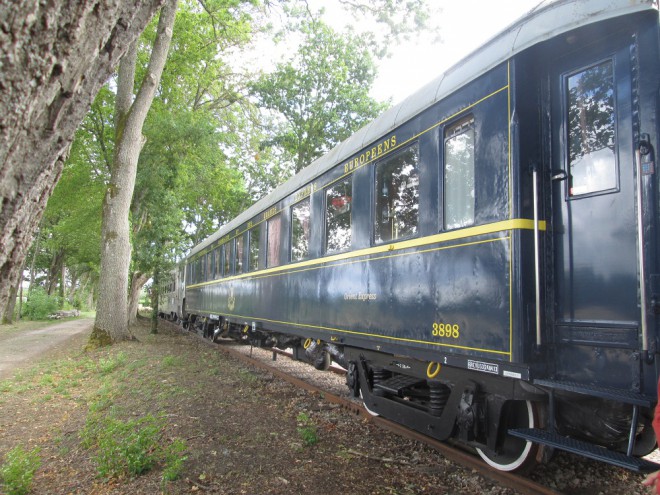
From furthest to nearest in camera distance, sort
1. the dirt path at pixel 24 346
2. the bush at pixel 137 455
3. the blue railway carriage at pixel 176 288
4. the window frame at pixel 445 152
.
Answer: the blue railway carriage at pixel 176 288 < the dirt path at pixel 24 346 < the bush at pixel 137 455 < the window frame at pixel 445 152

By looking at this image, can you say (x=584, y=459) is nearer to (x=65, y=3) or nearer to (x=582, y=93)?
(x=582, y=93)

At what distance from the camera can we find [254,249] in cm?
959

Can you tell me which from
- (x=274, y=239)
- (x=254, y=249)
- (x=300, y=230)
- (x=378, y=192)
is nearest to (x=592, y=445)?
(x=378, y=192)

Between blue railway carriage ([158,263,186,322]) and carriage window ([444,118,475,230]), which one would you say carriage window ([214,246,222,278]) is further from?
carriage window ([444,118,475,230])

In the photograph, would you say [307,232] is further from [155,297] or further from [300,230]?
[155,297]

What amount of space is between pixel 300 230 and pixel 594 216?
456cm

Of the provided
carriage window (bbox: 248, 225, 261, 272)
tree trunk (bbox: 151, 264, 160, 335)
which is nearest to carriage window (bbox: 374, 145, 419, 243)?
carriage window (bbox: 248, 225, 261, 272)

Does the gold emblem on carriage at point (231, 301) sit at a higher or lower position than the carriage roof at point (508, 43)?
lower

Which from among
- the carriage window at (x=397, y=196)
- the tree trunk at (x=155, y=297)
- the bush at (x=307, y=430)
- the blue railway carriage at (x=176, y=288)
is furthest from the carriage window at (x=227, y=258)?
the carriage window at (x=397, y=196)

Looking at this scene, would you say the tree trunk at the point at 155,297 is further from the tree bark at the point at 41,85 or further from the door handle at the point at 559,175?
the tree bark at the point at 41,85

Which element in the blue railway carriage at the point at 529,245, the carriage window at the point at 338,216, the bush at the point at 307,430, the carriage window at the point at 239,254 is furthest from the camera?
the carriage window at the point at 239,254

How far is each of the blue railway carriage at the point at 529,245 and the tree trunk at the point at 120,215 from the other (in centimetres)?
951

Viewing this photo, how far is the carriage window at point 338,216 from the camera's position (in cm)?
569

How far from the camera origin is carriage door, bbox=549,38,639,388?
9.71ft
